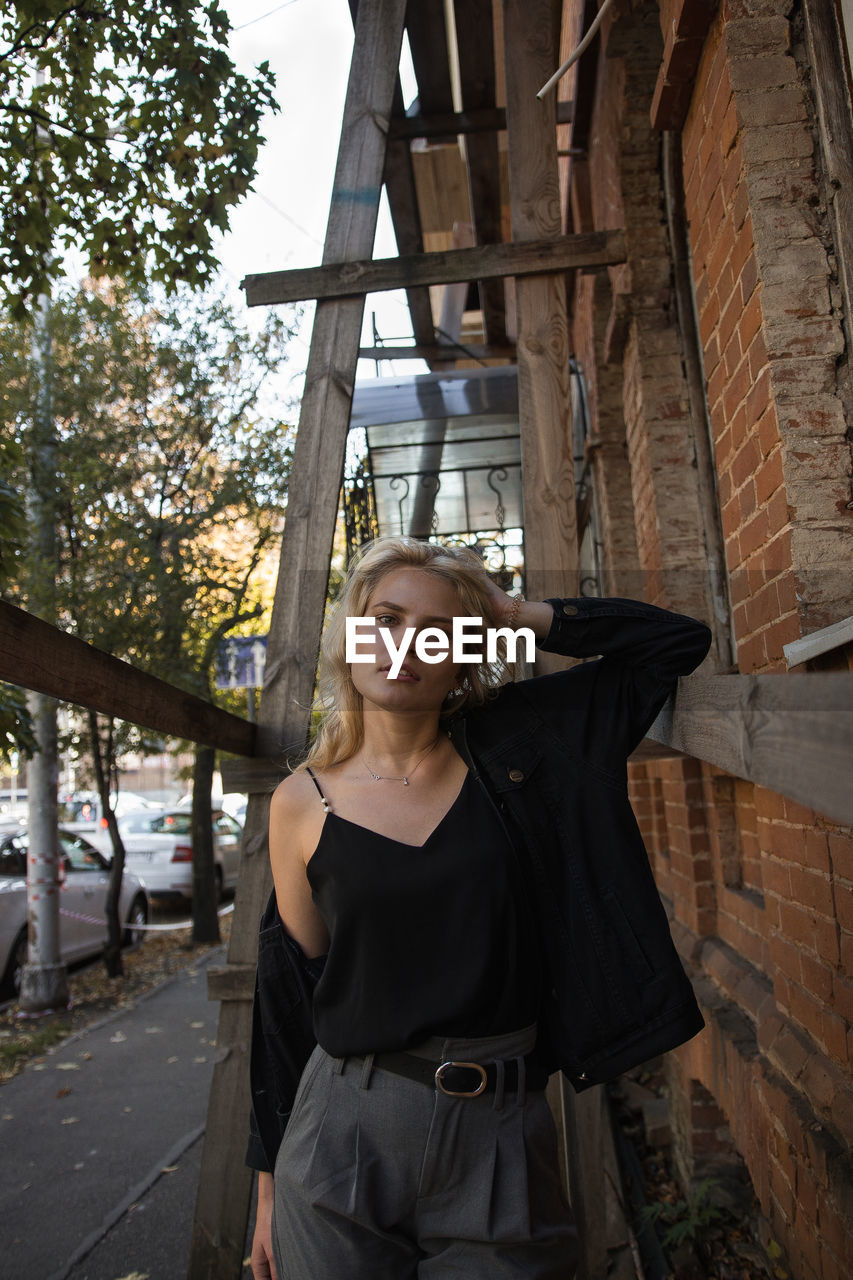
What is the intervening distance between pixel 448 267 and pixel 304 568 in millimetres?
1240

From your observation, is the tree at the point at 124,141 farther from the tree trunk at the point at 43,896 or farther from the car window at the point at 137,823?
the car window at the point at 137,823

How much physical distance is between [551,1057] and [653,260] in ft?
11.4

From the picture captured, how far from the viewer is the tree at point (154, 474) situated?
9227mm

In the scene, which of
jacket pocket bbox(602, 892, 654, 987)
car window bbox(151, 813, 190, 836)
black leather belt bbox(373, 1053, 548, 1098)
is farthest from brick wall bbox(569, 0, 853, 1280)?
car window bbox(151, 813, 190, 836)

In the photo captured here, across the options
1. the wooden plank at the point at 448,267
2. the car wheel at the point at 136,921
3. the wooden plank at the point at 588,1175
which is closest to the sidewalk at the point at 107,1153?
the wooden plank at the point at 588,1175

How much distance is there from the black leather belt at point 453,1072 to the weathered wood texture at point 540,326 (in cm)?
166

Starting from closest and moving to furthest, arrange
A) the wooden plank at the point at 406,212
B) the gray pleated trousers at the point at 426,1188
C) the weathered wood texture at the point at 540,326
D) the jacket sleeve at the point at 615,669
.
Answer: the gray pleated trousers at the point at 426,1188 → the jacket sleeve at the point at 615,669 → the weathered wood texture at the point at 540,326 → the wooden plank at the point at 406,212

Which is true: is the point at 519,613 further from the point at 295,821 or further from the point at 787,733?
the point at 787,733

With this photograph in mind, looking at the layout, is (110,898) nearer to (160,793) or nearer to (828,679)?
(828,679)

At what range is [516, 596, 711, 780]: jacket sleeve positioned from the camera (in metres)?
1.91

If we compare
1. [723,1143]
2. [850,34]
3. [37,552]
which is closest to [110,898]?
[37,552]

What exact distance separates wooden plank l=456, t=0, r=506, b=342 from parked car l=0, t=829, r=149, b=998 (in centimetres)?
667

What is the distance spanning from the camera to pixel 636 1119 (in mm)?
4902

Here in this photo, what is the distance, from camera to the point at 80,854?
1087 cm
